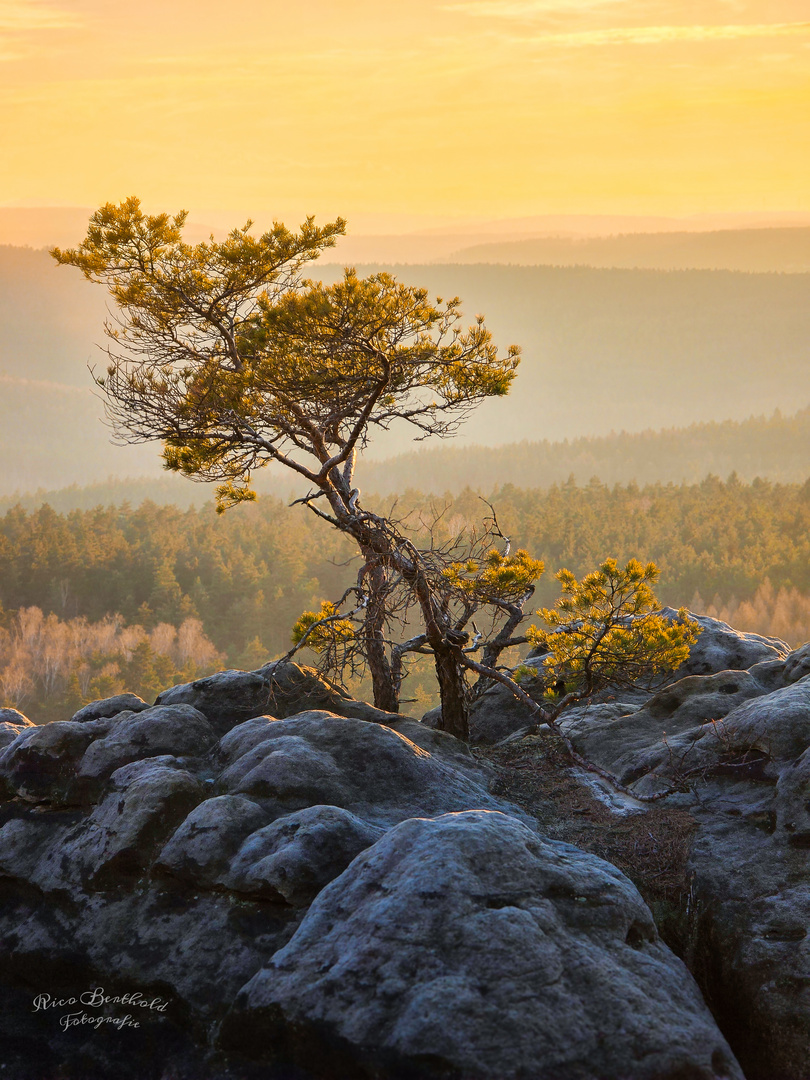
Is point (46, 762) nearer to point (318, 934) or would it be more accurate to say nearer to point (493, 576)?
point (318, 934)

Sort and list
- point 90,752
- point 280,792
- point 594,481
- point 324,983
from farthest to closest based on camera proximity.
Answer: point 594,481
point 90,752
point 280,792
point 324,983

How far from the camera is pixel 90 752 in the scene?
31.0ft

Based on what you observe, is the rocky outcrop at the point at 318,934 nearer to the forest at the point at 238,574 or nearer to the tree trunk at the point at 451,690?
the tree trunk at the point at 451,690

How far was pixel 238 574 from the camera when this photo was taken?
106m

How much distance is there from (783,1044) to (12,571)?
108607 millimetres

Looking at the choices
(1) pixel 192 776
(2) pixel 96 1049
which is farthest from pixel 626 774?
(2) pixel 96 1049

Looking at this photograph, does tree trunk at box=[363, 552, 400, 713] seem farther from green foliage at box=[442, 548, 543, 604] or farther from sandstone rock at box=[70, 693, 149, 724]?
sandstone rock at box=[70, 693, 149, 724]

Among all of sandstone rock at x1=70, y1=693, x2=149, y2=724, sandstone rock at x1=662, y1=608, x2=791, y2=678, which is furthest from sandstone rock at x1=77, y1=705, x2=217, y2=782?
sandstone rock at x1=662, y1=608, x2=791, y2=678

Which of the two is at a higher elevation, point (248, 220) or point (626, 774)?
point (248, 220)

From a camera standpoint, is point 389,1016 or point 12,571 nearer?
point 389,1016

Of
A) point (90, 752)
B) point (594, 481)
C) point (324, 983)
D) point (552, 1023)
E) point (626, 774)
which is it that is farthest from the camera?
point (594, 481)

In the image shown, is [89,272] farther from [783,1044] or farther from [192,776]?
[783,1044]

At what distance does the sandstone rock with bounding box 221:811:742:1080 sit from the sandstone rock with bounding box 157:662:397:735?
16.0ft

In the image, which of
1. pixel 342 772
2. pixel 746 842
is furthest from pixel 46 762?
pixel 746 842
